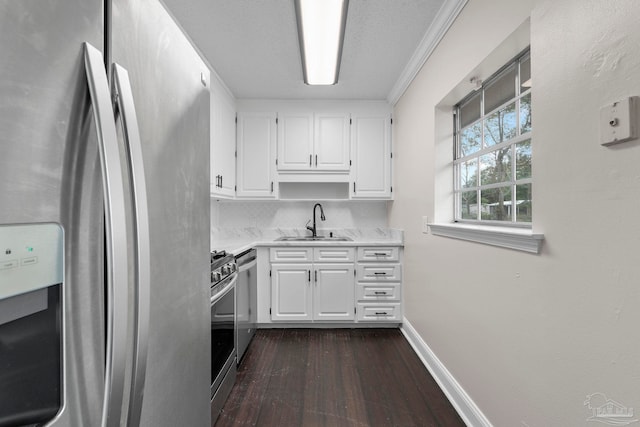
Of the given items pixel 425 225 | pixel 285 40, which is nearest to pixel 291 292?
pixel 425 225

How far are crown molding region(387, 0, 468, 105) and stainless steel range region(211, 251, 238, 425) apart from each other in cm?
208

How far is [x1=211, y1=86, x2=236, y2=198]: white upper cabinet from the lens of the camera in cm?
271

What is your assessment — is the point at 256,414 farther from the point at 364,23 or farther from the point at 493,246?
the point at 364,23

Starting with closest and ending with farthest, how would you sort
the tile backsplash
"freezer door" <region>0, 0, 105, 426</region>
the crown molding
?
1. "freezer door" <region>0, 0, 105, 426</region>
2. the crown molding
3. the tile backsplash

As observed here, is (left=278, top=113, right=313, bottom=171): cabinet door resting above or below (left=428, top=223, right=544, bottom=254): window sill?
above

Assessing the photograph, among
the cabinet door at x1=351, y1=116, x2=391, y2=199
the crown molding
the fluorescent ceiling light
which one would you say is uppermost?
the crown molding

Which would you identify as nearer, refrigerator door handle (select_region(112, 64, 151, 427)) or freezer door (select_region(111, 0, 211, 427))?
refrigerator door handle (select_region(112, 64, 151, 427))

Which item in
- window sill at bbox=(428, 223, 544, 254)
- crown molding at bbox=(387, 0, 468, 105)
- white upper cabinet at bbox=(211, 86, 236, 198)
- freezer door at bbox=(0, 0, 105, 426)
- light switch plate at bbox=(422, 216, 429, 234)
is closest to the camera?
freezer door at bbox=(0, 0, 105, 426)

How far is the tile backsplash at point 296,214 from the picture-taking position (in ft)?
12.0

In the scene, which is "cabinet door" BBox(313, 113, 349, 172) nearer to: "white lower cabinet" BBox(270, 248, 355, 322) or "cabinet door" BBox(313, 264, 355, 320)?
"white lower cabinet" BBox(270, 248, 355, 322)

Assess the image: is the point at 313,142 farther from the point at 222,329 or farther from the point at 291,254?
the point at 222,329

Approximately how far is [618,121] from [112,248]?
124cm

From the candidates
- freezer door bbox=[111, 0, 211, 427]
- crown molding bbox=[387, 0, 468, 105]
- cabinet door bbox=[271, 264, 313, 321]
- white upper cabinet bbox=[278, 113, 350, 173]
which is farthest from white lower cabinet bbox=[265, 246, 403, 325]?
freezer door bbox=[111, 0, 211, 427]

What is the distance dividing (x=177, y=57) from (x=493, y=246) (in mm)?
1520
